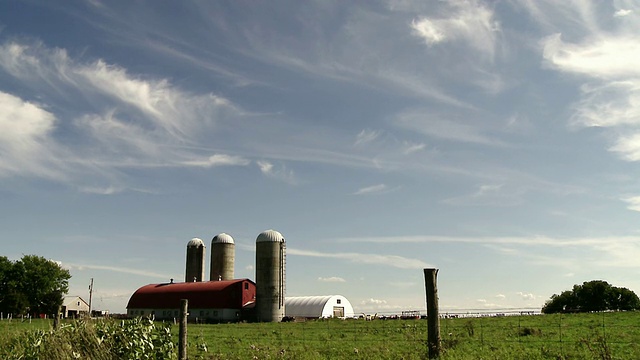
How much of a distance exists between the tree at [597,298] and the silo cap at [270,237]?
190ft

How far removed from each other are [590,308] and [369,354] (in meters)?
102

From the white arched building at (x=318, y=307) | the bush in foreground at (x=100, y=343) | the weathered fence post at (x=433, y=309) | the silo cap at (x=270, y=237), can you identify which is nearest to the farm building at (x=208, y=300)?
the white arched building at (x=318, y=307)

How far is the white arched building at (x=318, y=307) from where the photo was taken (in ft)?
247

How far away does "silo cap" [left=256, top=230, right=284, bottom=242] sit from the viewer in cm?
7319

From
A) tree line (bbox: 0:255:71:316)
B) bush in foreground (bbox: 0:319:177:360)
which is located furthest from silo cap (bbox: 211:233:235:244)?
bush in foreground (bbox: 0:319:177:360)

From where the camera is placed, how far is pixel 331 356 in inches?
721

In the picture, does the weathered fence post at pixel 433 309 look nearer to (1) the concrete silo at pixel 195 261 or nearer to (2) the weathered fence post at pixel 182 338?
(2) the weathered fence post at pixel 182 338

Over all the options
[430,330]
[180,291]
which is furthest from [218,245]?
[430,330]

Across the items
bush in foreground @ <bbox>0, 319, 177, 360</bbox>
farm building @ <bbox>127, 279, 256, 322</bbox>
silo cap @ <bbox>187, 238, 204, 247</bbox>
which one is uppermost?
silo cap @ <bbox>187, 238, 204, 247</bbox>

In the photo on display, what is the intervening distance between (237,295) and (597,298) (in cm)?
7378

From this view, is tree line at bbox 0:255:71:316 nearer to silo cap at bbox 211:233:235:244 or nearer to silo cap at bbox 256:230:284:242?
silo cap at bbox 211:233:235:244

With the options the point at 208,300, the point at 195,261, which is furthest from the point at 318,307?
the point at 195,261

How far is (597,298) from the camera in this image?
10631 centimetres

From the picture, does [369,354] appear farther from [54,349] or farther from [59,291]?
[59,291]
